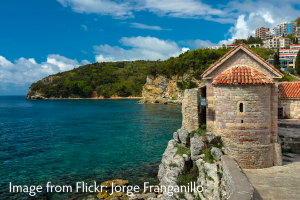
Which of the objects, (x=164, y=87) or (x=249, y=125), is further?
(x=164, y=87)

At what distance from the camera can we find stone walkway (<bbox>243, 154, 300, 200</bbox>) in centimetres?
824

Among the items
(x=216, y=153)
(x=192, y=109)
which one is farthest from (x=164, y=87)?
(x=216, y=153)

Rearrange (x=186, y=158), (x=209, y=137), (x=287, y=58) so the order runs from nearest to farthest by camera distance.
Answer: (x=209, y=137) → (x=186, y=158) → (x=287, y=58)

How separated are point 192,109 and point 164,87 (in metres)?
73.0

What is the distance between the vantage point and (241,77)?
37.1 ft

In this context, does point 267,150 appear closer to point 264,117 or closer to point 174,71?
point 264,117

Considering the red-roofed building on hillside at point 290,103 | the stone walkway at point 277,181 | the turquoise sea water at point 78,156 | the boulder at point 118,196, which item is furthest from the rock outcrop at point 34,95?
the stone walkway at point 277,181

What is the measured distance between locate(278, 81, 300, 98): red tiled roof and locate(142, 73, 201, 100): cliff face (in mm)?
54837

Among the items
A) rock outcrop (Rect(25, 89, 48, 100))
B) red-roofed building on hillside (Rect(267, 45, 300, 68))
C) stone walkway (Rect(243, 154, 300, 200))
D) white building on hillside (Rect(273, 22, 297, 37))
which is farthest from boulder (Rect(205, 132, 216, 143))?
white building on hillside (Rect(273, 22, 297, 37))

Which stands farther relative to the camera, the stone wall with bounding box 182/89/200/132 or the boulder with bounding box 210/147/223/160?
the stone wall with bounding box 182/89/200/132

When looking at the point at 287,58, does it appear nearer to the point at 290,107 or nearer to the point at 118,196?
the point at 290,107

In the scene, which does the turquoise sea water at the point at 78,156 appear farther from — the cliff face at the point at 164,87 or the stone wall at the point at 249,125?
the cliff face at the point at 164,87

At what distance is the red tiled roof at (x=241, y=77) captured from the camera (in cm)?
1109

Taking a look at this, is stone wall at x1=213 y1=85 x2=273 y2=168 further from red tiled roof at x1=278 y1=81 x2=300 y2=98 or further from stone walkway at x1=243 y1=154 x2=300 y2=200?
red tiled roof at x1=278 y1=81 x2=300 y2=98
